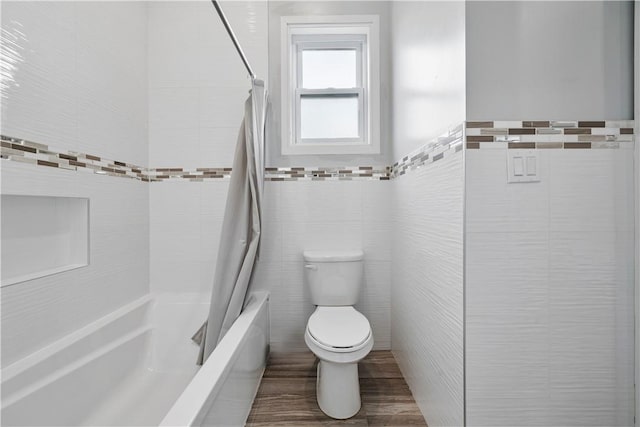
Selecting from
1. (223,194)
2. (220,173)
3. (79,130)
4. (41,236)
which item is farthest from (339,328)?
(79,130)

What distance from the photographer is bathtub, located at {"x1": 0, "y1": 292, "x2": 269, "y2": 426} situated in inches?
46.6

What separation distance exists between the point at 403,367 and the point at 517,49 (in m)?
1.72

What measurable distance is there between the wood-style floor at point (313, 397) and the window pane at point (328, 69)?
76.6 inches

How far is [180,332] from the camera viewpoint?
2.21 metres

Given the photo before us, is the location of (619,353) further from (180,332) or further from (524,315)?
(180,332)

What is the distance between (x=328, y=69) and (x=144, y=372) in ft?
7.76

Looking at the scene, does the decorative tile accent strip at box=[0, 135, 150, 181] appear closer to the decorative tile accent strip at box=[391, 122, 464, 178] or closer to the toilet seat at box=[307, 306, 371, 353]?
the toilet seat at box=[307, 306, 371, 353]

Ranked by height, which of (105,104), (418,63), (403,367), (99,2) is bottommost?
(403,367)

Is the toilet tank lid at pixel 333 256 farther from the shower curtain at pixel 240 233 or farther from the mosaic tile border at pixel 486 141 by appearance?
the mosaic tile border at pixel 486 141

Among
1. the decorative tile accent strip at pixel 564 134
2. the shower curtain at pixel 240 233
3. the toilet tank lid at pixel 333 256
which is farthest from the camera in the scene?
the toilet tank lid at pixel 333 256

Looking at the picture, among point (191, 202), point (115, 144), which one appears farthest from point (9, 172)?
point (191, 202)

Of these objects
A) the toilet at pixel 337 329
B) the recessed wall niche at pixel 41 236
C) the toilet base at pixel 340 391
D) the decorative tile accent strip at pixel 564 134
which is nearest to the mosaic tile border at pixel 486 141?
the decorative tile accent strip at pixel 564 134

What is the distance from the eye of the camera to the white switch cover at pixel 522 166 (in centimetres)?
112

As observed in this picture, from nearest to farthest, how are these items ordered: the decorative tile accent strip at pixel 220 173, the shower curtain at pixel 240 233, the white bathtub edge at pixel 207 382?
1. the white bathtub edge at pixel 207 382
2. the shower curtain at pixel 240 233
3. the decorative tile accent strip at pixel 220 173
